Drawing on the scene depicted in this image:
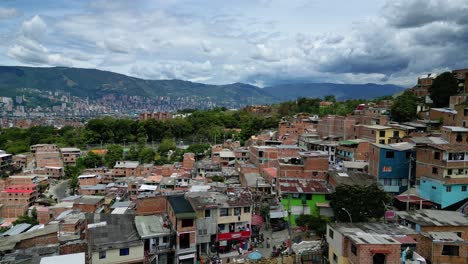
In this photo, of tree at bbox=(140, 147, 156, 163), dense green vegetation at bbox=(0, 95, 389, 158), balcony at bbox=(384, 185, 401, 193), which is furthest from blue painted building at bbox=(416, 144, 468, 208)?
tree at bbox=(140, 147, 156, 163)

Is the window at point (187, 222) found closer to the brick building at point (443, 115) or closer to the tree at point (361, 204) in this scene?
the tree at point (361, 204)

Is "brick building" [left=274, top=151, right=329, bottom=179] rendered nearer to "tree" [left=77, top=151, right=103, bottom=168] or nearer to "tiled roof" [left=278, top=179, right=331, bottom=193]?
"tiled roof" [left=278, top=179, right=331, bottom=193]

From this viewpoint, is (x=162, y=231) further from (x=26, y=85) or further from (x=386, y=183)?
(x=26, y=85)

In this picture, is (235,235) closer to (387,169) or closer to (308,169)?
(308,169)

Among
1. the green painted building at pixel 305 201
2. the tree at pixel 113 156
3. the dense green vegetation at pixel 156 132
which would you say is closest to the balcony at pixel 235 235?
the green painted building at pixel 305 201

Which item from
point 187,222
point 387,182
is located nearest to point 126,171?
point 187,222
